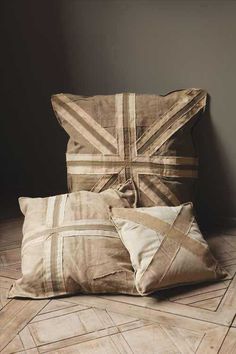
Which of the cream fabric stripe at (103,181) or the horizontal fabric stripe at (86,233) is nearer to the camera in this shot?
the horizontal fabric stripe at (86,233)

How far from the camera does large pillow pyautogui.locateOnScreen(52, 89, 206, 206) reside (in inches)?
64.7

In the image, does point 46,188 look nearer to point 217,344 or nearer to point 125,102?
point 125,102

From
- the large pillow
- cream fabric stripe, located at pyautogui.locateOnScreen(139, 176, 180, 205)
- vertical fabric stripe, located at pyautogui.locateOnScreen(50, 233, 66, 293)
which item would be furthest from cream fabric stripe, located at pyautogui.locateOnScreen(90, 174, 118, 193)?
vertical fabric stripe, located at pyautogui.locateOnScreen(50, 233, 66, 293)

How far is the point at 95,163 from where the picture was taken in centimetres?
167

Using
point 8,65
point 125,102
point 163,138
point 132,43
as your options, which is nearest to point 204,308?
point 163,138

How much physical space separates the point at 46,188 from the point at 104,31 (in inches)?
31.2

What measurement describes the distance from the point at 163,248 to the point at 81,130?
22.6 inches

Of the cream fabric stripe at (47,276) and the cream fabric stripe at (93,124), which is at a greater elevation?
the cream fabric stripe at (93,124)

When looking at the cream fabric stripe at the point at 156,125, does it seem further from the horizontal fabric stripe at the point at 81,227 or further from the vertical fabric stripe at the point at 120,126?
the horizontal fabric stripe at the point at 81,227

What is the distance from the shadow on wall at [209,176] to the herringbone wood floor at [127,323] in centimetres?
40

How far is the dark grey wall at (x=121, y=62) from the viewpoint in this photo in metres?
1.66

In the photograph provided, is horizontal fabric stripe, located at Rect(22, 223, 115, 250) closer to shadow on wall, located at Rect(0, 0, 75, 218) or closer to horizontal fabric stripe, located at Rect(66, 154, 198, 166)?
horizontal fabric stripe, located at Rect(66, 154, 198, 166)

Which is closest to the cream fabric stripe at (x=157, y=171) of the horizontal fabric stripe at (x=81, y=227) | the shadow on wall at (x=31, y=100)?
the horizontal fabric stripe at (x=81, y=227)

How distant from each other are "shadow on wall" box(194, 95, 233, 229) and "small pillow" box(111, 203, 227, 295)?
0.35m
